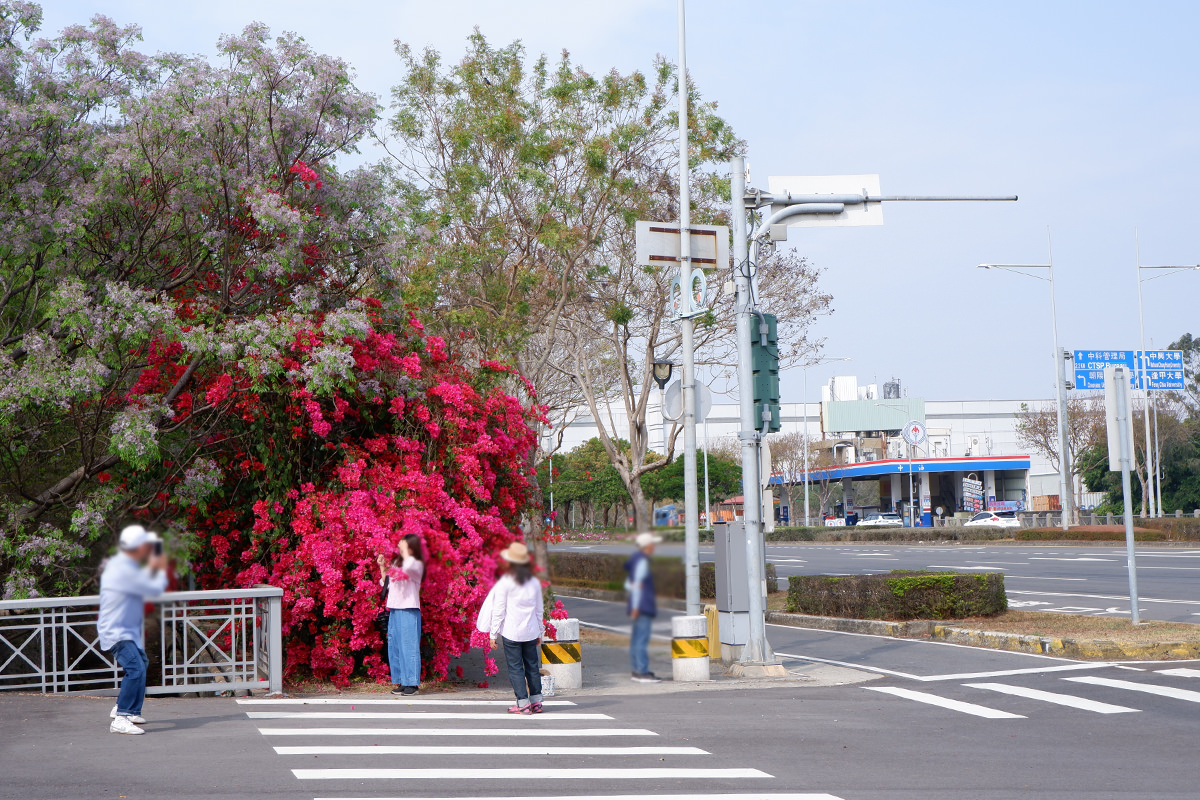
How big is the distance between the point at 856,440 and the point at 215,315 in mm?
78835

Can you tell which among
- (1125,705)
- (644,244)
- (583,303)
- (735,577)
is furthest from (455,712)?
(583,303)

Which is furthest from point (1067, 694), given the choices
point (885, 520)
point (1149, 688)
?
point (885, 520)

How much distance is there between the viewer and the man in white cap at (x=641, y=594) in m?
1.18

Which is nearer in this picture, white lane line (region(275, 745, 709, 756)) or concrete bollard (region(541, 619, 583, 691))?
white lane line (region(275, 745, 709, 756))

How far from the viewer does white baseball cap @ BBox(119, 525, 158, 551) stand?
1.02 metres

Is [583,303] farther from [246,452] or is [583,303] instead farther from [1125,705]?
[1125,705]

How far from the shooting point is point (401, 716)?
10.9m

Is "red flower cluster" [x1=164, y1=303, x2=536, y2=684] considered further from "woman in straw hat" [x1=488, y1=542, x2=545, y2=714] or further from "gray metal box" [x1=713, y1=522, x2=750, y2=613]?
"gray metal box" [x1=713, y1=522, x2=750, y2=613]

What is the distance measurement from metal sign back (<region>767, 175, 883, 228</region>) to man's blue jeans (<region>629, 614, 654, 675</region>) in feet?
42.8

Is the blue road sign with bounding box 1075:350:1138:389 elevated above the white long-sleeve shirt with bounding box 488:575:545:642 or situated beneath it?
elevated above

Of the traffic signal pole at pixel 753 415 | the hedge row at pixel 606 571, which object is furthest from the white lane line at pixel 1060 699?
the hedge row at pixel 606 571

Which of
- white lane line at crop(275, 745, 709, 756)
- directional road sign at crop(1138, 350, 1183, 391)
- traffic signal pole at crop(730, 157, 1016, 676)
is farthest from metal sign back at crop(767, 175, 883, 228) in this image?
directional road sign at crop(1138, 350, 1183, 391)

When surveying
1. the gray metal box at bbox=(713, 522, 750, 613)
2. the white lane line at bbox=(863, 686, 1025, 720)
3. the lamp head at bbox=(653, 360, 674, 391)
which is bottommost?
the white lane line at bbox=(863, 686, 1025, 720)

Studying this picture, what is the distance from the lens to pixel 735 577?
1439cm
